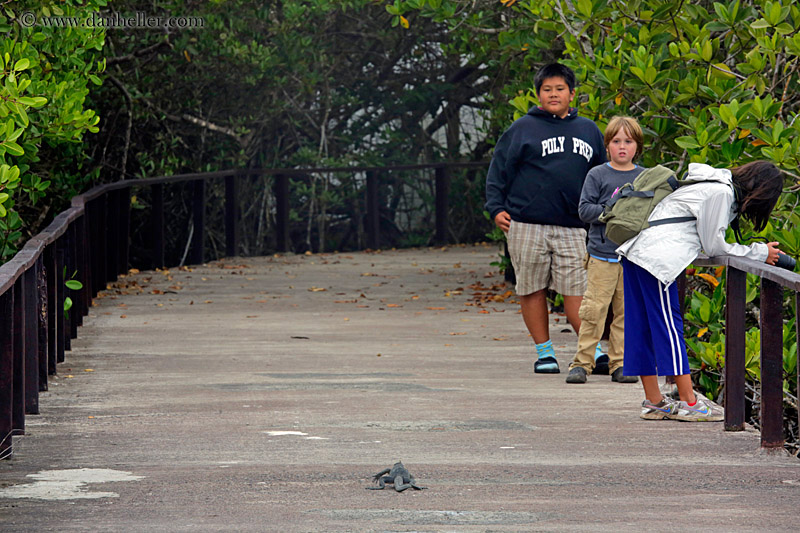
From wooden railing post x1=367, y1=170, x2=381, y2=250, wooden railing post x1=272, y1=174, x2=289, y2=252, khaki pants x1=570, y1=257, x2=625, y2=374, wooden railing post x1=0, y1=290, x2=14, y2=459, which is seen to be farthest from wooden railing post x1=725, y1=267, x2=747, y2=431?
wooden railing post x1=367, y1=170, x2=381, y2=250

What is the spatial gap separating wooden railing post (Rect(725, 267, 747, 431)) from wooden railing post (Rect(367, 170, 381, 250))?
1457 cm

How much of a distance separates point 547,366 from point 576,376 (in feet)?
1.40

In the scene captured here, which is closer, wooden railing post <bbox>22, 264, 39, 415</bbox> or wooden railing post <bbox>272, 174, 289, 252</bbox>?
wooden railing post <bbox>22, 264, 39, 415</bbox>

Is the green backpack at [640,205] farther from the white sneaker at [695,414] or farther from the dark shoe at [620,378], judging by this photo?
the dark shoe at [620,378]

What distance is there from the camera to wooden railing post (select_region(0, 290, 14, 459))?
5.56m

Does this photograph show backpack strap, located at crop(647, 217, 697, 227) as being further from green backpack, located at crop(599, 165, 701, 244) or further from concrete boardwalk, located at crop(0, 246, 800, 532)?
concrete boardwalk, located at crop(0, 246, 800, 532)

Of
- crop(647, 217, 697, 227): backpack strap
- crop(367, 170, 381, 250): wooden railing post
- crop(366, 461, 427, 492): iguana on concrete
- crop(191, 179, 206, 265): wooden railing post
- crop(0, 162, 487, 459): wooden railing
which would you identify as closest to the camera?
crop(366, 461, 427, 492): iguana on concrete

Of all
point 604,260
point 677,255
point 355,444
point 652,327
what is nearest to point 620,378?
point 604,260

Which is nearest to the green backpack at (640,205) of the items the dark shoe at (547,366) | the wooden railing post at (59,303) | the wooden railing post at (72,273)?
the dark shoe at (547,366)

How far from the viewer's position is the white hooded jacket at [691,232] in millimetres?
6137

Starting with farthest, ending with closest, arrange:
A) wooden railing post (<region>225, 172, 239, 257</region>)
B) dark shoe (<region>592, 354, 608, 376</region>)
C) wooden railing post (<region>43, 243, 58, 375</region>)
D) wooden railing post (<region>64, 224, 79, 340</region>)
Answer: wooden railing post (<region>225, 172, 239, 257</region>) → wooden railing post (<region>64, 224, 79, 340</region>) → dark shoe (<region>592, 354, 608, 376</region>) → wooden railing post (<region>43, 243, 58, 375</region>)

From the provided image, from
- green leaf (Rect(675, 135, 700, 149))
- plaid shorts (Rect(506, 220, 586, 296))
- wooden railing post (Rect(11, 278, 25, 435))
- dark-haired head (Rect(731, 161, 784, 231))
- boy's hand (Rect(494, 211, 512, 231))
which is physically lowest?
wooden railing post (Rect(11, 278, 25, 435))

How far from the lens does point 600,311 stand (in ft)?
25.6

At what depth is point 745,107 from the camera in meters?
7.62
